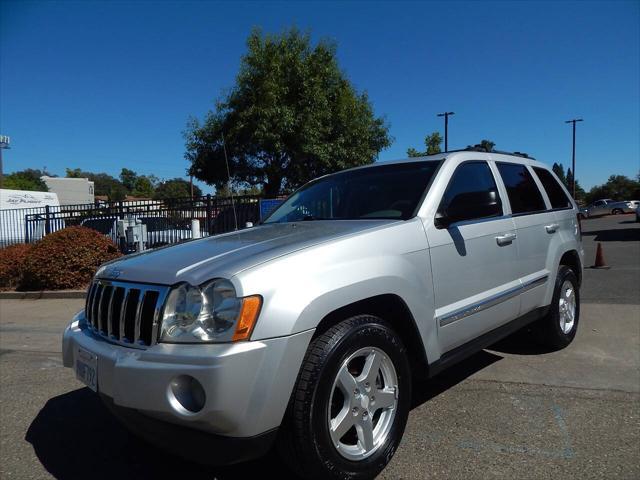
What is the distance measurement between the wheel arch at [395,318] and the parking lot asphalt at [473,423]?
545mm

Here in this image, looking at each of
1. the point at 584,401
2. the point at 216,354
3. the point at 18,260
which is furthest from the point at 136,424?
the point at 18,260

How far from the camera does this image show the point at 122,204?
1303cm

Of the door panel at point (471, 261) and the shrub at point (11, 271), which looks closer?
the door panel at point (471, 261)

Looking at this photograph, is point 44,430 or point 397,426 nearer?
point 397,426

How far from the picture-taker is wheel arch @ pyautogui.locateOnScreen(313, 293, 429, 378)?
239 centimetres

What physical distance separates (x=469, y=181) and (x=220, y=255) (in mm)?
2027

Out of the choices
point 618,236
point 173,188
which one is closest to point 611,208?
point 618,236

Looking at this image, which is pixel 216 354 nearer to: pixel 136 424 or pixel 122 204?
pixel 136 424

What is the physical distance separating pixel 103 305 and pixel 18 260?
9020 mm

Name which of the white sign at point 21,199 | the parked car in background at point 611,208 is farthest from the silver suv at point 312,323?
the parked car in background at point 611,208

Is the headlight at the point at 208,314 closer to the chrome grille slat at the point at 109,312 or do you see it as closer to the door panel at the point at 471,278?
the chrome grille slat at the point at 109,312

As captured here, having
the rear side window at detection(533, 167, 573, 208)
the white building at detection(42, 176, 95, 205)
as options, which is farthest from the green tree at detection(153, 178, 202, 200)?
the rear side window at detection(533, 167, 573, 208)

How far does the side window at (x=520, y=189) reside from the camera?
3.96 metres

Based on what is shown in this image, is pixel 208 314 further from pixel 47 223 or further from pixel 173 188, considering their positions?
pixel 173 188
